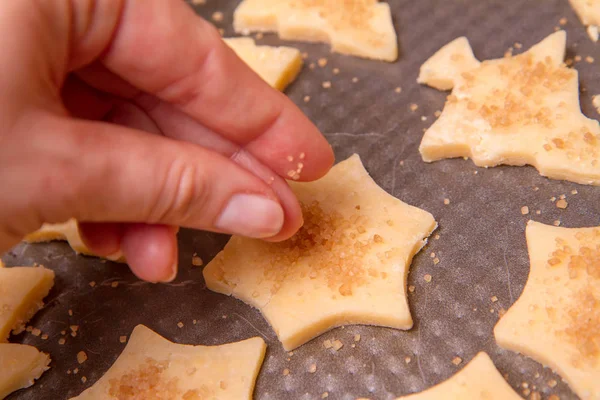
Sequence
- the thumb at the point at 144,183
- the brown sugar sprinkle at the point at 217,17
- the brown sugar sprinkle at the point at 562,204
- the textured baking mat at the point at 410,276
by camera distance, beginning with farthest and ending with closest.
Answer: the brown sugar sprinkle at the point at 217,17, the brown sugar sprinkle at the point at 562,204, the textured baking mat at the point at 410,276, the thumb at the point at 144,183

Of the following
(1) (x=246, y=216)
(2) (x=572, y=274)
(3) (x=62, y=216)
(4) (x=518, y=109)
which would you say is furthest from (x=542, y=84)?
(3) (x=62, y=216)

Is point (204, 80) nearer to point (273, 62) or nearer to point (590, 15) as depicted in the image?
point (273, 62)

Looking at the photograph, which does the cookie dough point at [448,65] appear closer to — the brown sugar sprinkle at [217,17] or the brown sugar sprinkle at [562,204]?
the brown sugar sprinkle at [562,204]

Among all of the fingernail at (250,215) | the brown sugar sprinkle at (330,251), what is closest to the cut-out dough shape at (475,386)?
the brown sugar sprinkle at (330,251)

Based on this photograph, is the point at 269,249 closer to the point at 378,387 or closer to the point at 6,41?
the point at 378,387

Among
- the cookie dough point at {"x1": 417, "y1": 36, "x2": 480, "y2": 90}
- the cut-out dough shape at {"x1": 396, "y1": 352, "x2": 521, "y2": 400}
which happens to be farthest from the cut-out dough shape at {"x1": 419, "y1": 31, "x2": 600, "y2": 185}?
the cut-out dough shape at {"x1": 396, "y1": 352, "x2": 521, "y2": 400}
